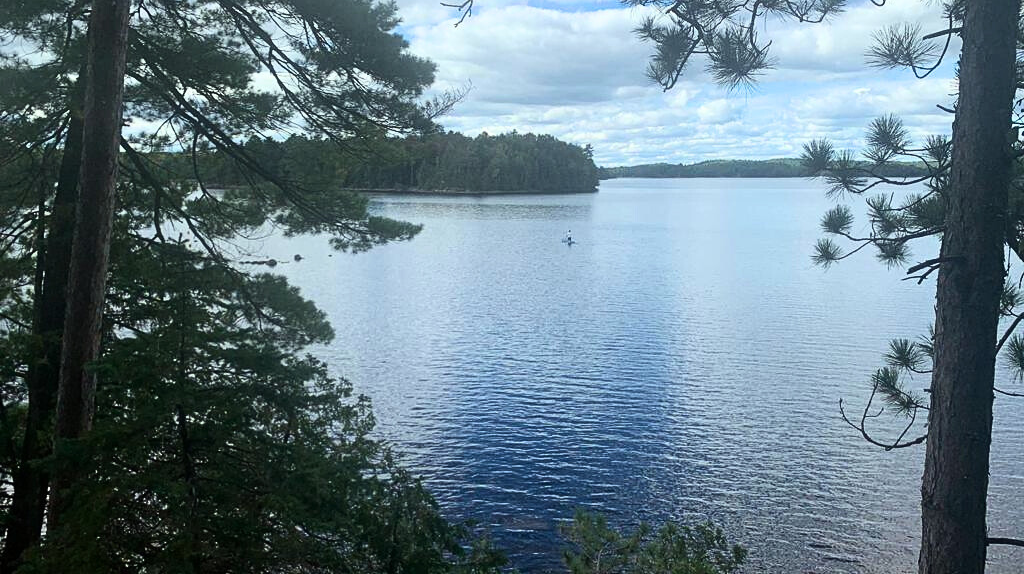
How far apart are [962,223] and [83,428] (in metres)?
5.91

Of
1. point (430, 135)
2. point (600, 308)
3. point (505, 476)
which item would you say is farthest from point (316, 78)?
point (600, 308)

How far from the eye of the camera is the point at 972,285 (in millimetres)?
4406

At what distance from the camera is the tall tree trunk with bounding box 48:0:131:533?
570cm

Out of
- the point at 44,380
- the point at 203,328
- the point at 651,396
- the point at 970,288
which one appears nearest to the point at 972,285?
the point at 970,288

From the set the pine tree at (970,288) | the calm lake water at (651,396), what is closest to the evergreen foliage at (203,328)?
the pine tree at (970,288)

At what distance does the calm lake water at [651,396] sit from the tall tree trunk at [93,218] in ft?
29.1

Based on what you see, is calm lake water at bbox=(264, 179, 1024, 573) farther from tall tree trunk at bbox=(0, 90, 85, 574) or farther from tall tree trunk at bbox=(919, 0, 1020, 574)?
tall tree trunk at bbox=(919, 0, 1020, 574)

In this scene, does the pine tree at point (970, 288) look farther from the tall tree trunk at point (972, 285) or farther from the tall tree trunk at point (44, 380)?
the tall tree trunk at point (44, 380)

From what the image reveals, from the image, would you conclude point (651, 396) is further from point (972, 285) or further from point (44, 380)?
point (972, 285)

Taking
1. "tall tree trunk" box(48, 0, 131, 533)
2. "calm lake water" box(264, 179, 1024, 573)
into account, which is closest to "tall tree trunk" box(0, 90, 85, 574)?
"tall tree trunk" box(48, 0, 131, 533)

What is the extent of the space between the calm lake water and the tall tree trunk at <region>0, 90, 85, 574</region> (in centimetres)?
798

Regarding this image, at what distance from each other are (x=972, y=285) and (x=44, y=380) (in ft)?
23.4

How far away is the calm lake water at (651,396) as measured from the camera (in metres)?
14.9

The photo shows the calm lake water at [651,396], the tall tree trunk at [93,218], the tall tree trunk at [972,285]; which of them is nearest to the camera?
the tall tree trunk at [972,285]
